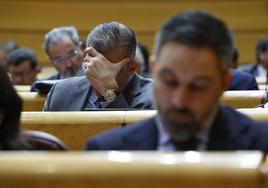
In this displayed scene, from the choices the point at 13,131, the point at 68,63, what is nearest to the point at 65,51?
the point at 68,63

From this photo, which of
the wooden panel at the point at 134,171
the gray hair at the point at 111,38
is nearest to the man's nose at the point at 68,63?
the gray hair at the point at 111,38

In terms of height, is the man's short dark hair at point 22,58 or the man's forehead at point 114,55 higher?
the man's forehead at point 114,55

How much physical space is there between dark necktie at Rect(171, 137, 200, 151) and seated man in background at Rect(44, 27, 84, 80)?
3.38m

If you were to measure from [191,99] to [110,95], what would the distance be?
4.99ft

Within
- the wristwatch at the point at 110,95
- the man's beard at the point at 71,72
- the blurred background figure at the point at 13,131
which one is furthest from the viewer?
the man's beard at the point at 71,72

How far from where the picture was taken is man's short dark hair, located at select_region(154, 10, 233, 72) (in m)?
1.64

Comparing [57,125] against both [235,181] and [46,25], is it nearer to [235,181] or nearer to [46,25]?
[235,181]

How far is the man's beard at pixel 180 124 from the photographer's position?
63.6 inches

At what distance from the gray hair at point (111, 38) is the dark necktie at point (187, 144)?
5.12ft

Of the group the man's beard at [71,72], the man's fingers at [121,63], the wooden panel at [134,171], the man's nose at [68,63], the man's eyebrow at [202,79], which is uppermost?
the man's eyebrow at [202,79]

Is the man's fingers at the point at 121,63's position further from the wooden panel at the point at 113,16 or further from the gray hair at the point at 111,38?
the wooden panel at the point at 113,16

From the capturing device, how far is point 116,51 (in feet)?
10.5

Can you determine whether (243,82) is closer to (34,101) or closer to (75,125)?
(34,101)

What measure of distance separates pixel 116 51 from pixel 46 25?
16.5ft
